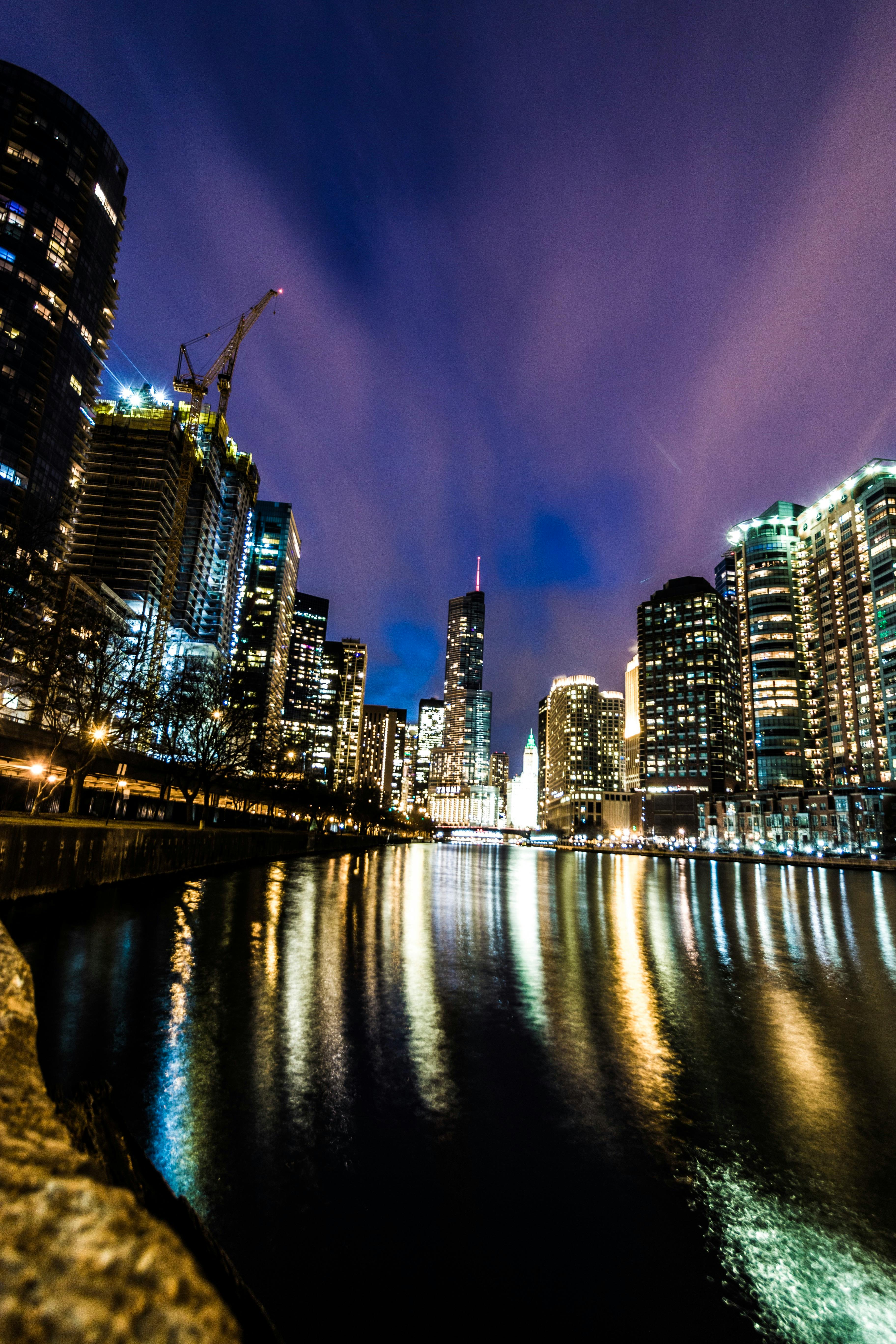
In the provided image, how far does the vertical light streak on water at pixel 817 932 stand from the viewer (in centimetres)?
2405

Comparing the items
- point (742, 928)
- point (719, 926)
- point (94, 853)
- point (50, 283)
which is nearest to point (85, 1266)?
A: point (94, 853)

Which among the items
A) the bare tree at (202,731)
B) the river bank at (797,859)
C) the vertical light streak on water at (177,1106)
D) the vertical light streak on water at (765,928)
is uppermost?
the bare tree at (202,731)

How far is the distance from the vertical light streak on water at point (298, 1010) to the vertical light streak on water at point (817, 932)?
17.4m

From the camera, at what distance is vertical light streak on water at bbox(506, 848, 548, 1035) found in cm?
1442

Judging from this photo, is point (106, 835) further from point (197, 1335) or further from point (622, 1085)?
point (197, 1335)

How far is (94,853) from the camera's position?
1119 inches

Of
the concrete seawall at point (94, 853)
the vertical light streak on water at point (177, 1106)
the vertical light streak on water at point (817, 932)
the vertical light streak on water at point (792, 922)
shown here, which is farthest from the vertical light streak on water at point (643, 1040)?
the concrete seawall at point (94, 853)

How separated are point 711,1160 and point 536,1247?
295 centimetres

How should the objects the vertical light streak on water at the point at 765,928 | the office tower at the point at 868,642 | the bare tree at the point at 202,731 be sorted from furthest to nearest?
the office tower at the point at 868,642 → the bare tree at the point at 202,731 → the vertical light streak on water at the point at 765,928

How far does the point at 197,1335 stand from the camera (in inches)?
48.8

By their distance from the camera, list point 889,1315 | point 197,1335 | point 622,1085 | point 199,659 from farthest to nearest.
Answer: point 199,659
point 622,1085
point 889,1315
point 197,1335

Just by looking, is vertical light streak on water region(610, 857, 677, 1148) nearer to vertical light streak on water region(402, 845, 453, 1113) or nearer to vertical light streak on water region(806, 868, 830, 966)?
vertical light streak on water region(402, 845, 453, 1113)

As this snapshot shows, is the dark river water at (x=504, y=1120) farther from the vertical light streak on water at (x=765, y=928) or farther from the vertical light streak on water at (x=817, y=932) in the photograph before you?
the vertical light streak on water at (x=817, y=932)

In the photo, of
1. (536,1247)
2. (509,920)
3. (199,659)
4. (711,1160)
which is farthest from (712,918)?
(199,659)
